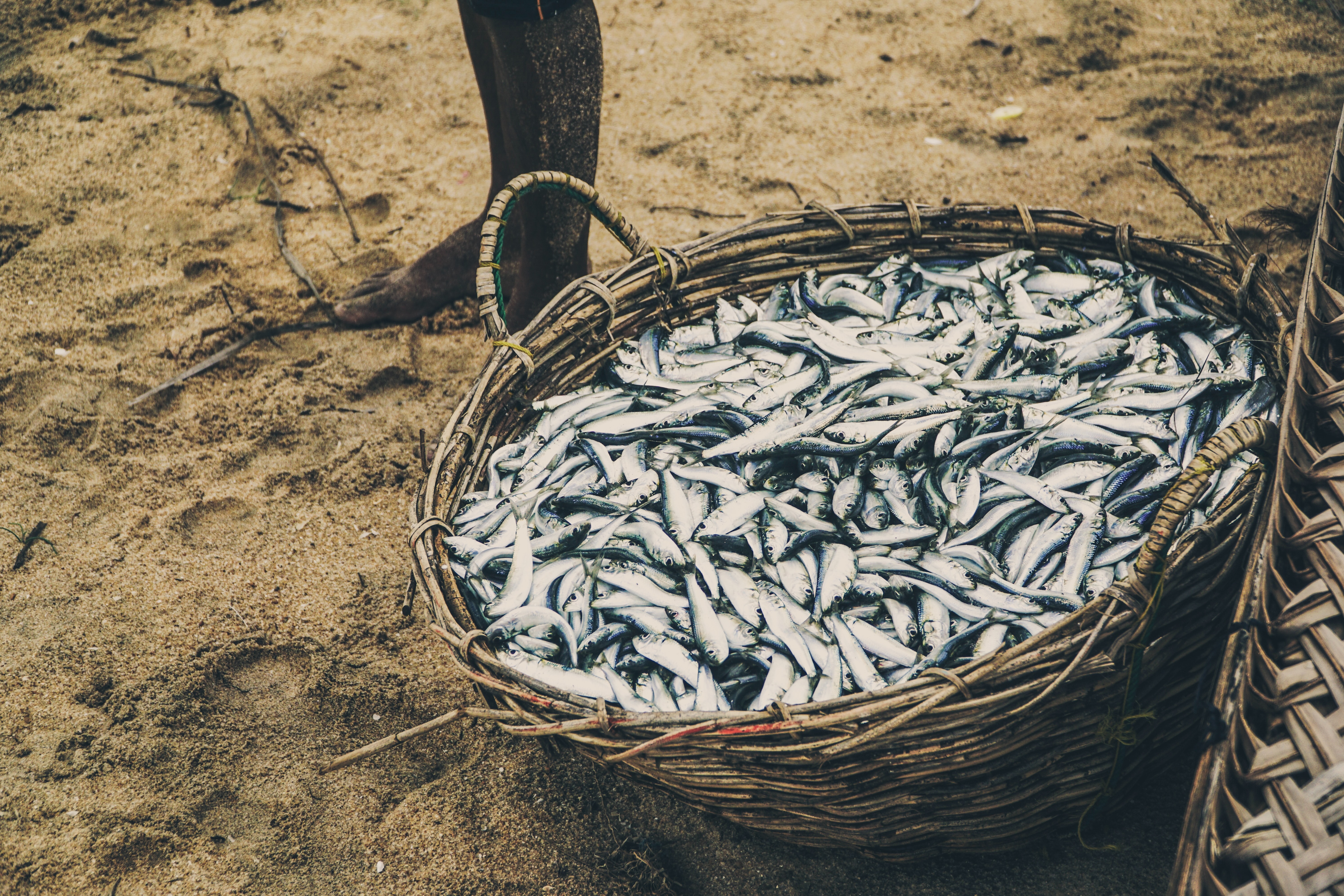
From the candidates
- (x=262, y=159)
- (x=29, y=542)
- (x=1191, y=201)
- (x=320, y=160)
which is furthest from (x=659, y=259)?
(x=262, y=159)

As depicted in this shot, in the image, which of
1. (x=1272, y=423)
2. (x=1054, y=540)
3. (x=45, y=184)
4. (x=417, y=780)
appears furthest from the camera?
(x=45, y=184)

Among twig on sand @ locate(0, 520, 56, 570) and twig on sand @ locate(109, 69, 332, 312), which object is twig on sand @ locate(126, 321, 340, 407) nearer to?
twig on sand @ locate(109, 69, 332, 312)

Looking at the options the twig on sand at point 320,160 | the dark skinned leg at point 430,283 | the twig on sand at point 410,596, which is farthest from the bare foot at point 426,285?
the twig on sand at point 410,596

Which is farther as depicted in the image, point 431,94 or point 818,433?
point 431,94

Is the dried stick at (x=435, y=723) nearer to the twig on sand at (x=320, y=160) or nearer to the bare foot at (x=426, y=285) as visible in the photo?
the bare foot at (x=426, y=285)

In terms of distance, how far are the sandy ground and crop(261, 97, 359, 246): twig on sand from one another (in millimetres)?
48

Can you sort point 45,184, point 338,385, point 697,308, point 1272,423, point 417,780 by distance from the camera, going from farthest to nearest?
point 45,184, point 338,385, point 697,308, point 417,780, point 1272,423

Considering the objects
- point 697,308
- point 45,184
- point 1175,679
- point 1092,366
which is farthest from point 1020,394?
point 45,184

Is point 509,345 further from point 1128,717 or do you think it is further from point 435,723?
point 1128,717

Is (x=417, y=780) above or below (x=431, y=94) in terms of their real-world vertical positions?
below

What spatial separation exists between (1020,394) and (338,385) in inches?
110

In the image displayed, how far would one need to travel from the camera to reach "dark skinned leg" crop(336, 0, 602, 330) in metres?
2.93

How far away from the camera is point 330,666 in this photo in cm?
271

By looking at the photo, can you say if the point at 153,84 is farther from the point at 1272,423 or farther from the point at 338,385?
the point at 1272,423
